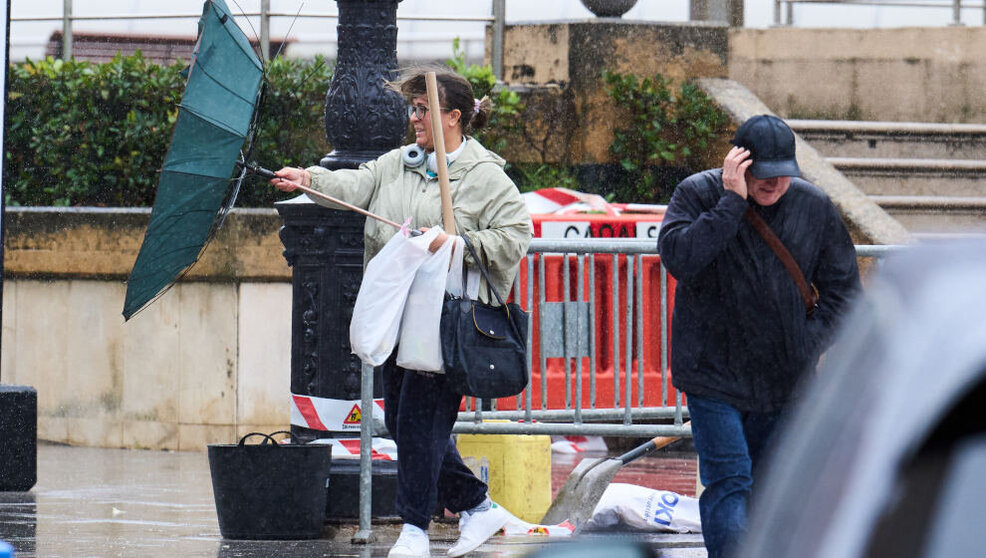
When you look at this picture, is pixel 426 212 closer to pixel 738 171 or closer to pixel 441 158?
pixel 441 158

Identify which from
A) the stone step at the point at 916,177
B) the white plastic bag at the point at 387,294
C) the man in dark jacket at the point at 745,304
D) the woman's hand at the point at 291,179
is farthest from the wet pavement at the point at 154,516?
the stone step at the point at 916,177

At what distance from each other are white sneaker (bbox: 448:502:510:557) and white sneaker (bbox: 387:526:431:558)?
37 cm

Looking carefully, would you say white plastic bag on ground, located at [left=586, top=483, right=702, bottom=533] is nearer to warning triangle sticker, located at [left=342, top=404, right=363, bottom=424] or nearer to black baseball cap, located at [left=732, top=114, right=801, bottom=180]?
warning triangle sticker, located at [left=342, top=404, right=363, bottom=424]

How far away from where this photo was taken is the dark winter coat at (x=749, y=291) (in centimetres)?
515

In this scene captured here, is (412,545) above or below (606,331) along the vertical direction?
below

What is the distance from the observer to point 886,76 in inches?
580

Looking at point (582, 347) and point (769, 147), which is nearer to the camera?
point (769, 147)

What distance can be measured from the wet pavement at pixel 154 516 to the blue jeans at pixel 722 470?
21 centimetres

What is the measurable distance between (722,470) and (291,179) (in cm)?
212

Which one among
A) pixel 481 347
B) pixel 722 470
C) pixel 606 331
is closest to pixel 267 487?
pixel 481 347

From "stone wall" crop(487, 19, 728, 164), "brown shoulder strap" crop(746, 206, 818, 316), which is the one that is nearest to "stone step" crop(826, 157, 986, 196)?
"stone wall" crop(487, 19, 728, 164)

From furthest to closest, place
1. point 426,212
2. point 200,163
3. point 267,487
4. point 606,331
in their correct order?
point 606,331
point 267,487
point 200,163
point 426,212

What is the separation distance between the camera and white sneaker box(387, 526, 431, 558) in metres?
6.38

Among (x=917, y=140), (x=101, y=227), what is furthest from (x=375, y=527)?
(x=917, y=140)
